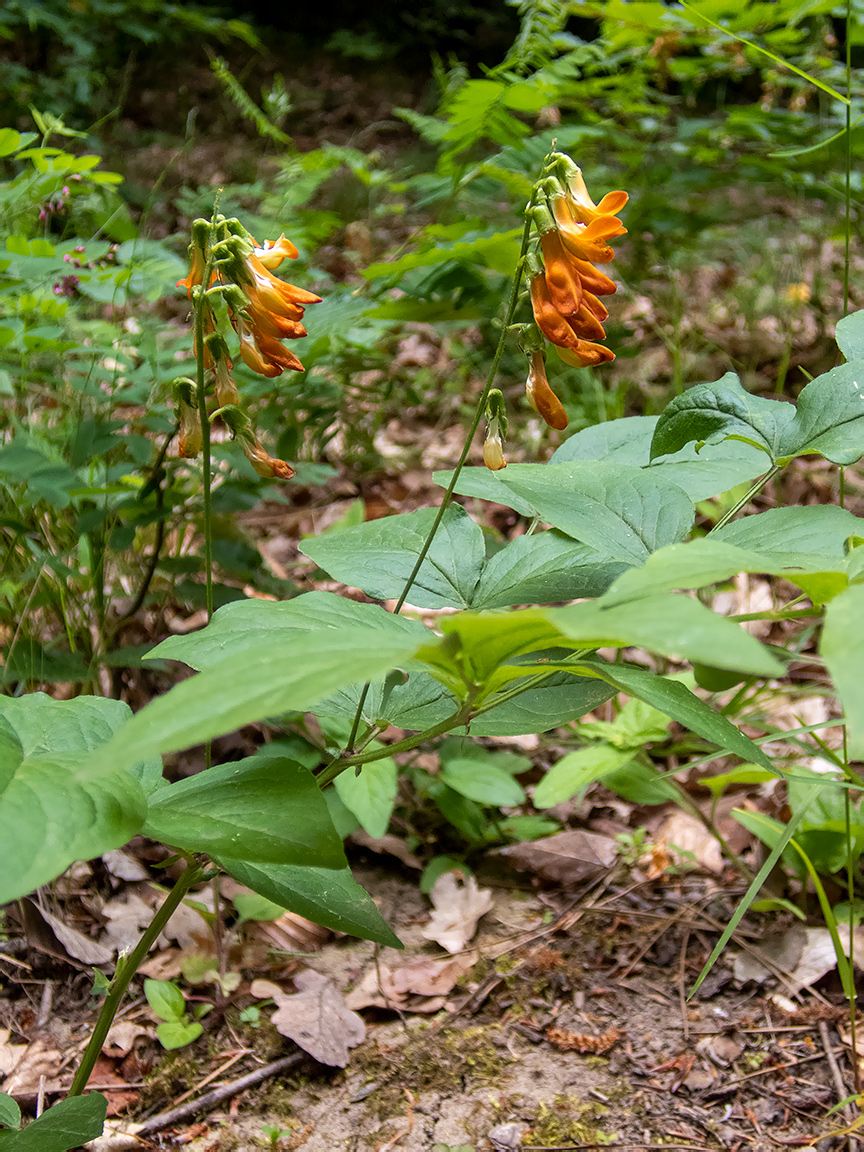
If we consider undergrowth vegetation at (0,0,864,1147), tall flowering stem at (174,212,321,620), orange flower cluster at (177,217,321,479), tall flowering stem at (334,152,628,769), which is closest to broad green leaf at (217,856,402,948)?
undergrowth vegetation at (0,0,864,1147)

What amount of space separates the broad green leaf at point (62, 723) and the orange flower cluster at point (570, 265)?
71cm

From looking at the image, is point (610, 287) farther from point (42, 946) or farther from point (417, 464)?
point (417, 464)

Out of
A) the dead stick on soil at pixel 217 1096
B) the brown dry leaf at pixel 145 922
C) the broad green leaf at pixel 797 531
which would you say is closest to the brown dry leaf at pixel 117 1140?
the dead stick on soil at pixel 217 1096

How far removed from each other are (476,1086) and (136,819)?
891 millimetres

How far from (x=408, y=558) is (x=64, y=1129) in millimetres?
804

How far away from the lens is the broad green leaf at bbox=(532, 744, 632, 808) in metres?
1.61

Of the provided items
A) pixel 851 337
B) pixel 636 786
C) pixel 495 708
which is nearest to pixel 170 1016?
pixel 495 708

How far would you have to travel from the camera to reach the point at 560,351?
1.13m

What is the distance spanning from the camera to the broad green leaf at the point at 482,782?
1669 millimetres

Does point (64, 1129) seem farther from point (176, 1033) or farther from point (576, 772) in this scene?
point (576, 772)

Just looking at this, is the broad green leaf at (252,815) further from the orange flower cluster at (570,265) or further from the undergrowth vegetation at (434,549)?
the orange flower cluster at (570,265)

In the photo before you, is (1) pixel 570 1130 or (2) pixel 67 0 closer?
(1) pixel 570 1130

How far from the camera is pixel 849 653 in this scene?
0.53 m

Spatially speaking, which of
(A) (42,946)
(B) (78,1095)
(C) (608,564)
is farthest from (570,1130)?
(A) (42,946)
